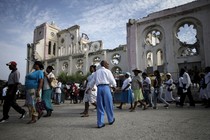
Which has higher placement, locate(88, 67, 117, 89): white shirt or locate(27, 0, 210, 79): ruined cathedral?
locate(27, 0, 210, 79): ruined cathedral

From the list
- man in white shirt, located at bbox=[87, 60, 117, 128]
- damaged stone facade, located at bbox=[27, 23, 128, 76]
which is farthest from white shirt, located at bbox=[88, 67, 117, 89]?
damaged stone facade, located at bbox=[27, 23, 128, 76]

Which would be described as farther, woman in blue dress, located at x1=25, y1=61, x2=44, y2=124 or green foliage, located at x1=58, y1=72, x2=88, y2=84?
green foliage, located at x1=58, y1=72, x2=88, y2=84

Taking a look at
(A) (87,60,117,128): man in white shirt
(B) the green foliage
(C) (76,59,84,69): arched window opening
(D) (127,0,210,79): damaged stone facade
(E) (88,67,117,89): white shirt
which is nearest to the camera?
(A) (87,60,117,128): man in white shirt

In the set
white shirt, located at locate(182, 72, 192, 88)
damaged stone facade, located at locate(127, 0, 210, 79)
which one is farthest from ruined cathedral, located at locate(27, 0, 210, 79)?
white shirt, located at locate(182, 72, 192, 88)

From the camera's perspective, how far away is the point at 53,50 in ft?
162

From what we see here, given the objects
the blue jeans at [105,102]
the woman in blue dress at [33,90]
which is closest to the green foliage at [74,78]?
the woman in blue dress at [33,90]

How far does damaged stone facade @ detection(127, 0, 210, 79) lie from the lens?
20.0 m

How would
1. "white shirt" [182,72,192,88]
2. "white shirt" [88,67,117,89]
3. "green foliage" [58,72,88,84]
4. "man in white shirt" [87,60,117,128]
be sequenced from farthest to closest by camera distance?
"green foliage" [58,72,88,84] → "white shirt" [182,72,192,88] → "white shirt" [88,67,117,89] → "man in white shirt" [87,60,117,128]

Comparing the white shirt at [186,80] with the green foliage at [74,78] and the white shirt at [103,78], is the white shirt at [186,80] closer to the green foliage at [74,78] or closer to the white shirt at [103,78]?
the white shirt at [103,78]

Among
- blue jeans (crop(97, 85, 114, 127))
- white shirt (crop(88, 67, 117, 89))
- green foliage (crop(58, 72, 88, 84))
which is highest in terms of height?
green foliage (crop(58, 72, 88, 84))

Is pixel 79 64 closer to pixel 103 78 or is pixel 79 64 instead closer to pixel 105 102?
pixel 103 78

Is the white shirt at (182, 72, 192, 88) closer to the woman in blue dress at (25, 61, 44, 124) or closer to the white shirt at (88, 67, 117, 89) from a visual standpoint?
the white shirt at (88, 67, 117, 89)

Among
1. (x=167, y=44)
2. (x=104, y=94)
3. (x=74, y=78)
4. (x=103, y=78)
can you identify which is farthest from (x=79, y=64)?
(x=104, y=94)

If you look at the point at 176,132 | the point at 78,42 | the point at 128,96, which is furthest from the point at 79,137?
the point at 78,42
